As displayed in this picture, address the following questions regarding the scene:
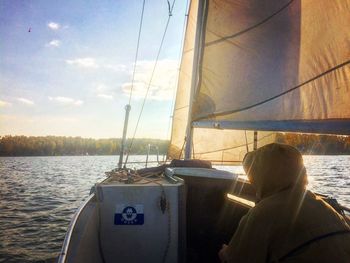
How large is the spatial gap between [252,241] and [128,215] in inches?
92.2

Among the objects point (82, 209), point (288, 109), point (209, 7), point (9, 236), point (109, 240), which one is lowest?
point (9, 236)

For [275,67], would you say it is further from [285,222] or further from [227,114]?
[285,222]

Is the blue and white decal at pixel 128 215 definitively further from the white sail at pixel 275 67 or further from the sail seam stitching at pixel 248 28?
the sail seam stitching at pixel 248 28

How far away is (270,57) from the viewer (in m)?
4.69

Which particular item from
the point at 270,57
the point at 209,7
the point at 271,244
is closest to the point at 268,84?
the point at 270,57

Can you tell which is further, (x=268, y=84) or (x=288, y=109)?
(x=268, y=84)

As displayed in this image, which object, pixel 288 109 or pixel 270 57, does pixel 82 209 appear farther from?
pixel 270 57

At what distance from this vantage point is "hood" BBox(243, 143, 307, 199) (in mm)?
1935

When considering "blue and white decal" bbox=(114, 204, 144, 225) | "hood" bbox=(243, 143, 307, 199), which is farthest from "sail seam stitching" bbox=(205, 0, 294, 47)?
"hood" bbox=(243, 143, 307, 199)

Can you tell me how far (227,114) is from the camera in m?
4.98

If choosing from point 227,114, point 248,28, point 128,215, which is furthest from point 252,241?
point 248,28

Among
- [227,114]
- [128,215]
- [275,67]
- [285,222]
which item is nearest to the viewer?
[285,222]

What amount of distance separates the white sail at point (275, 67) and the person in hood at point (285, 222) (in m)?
1.42

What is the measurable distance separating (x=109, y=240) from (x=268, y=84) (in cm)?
299
